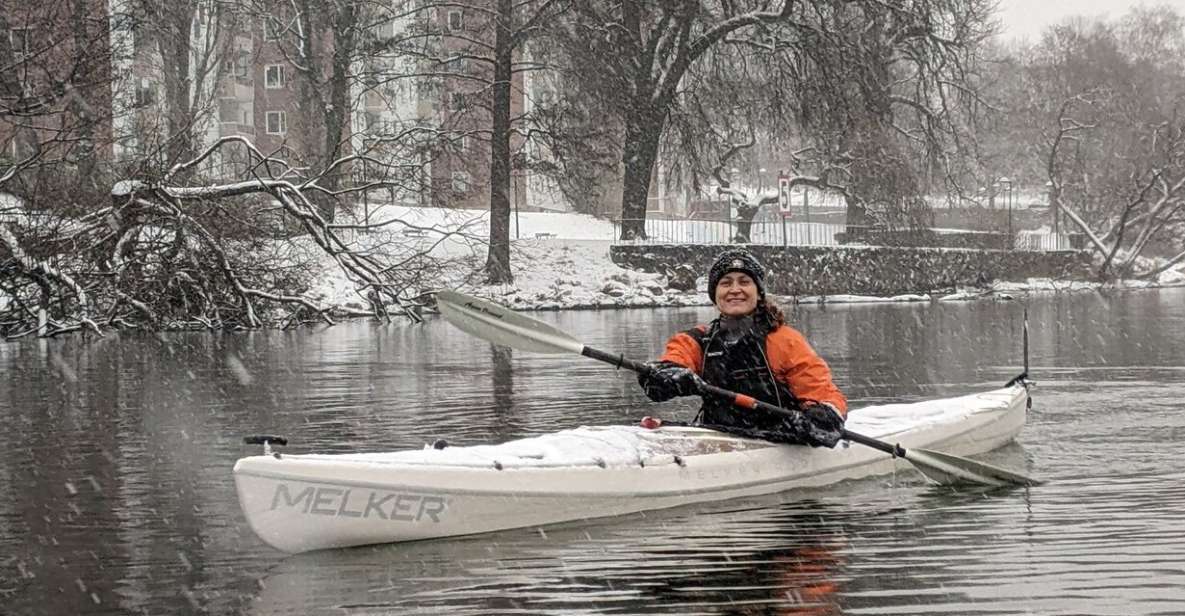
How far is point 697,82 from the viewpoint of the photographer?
35.8 m

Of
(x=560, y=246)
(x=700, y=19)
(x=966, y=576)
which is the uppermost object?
(x=700, y=19)

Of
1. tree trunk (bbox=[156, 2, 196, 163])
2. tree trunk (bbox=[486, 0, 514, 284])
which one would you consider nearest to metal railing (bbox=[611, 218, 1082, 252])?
tree trunk (bbox=[486, 0, 514, 284])

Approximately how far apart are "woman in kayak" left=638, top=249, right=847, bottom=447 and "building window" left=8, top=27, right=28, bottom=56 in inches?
583

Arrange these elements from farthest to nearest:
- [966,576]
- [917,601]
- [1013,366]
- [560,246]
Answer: [560,246] < [1013,366] < [966,576] < [917,601]

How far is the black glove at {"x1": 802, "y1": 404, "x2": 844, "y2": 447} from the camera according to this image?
898 cm

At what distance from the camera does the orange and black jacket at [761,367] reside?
898 cm

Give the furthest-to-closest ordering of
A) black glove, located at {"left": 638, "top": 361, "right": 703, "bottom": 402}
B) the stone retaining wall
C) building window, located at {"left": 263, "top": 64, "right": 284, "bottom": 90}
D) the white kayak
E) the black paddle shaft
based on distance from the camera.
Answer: building window, located at {"left": 263, "top": 64, "right": 284, "bottom": 90} → the stone retaining wall → the black paddle shaft → black glove, located at {"left": 638, "top": 361, "right": 703, "bottom": 402} → the white kayak

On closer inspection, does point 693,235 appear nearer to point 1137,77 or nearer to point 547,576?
point 547,576

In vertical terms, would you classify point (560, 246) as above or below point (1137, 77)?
below

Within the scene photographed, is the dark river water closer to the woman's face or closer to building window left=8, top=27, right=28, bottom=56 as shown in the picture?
the woman's face

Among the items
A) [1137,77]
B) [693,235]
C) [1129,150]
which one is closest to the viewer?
[693,235]

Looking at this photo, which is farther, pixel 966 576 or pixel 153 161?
pixel 153 161

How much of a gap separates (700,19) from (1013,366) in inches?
722

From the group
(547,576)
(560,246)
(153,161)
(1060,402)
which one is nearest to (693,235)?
(560,246)
